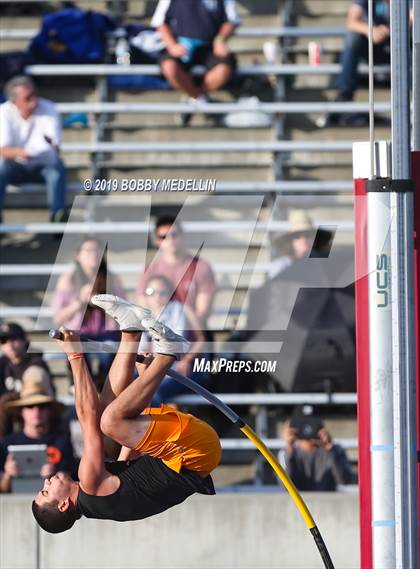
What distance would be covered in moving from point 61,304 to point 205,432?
1.90ft

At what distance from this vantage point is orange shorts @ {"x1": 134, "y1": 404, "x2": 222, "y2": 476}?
11.6 ft

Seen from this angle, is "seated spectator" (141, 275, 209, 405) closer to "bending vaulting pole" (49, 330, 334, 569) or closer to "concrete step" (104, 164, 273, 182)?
"bending vaulting pole" (49, 330, 334, 569)

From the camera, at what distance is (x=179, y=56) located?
724 centimetres

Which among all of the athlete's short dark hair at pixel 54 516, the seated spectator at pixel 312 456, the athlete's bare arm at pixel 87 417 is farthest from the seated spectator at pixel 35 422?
the seated spectator at pixel 312 456

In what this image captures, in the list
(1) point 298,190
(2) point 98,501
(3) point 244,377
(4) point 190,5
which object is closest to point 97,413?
(2) point 98,501

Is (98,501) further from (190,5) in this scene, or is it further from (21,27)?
(21,27)

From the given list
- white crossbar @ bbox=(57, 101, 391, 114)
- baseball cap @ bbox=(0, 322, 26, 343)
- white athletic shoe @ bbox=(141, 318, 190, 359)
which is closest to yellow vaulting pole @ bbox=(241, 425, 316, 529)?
white athletic shoe @ bbox=(141, 318, 190, 359)

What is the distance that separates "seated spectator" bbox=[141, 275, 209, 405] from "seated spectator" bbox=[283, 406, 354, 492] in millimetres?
915

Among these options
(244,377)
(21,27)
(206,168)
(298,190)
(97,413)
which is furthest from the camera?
(21,27)

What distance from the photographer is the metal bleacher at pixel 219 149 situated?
3.89 meters

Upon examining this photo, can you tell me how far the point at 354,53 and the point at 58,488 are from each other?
15.9 ft

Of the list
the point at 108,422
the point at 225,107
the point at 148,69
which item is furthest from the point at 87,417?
the point at 148,69

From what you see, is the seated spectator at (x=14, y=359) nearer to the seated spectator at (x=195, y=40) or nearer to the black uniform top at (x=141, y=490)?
the black uniform top at (x=141, y=490)

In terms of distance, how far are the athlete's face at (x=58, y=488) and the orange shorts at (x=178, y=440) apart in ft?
0.82
